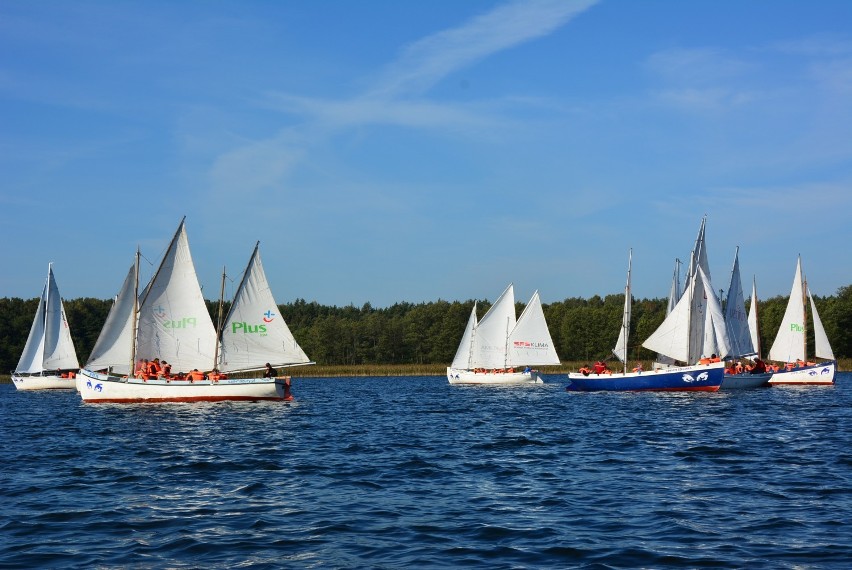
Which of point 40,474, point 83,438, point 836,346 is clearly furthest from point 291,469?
point 836,346

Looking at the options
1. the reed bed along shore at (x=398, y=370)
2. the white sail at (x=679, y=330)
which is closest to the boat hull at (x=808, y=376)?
the white sail at (x=679, y=330)

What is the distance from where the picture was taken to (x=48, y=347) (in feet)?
326

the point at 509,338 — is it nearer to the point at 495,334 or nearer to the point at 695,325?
the point at 495,334

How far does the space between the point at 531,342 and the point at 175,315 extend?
49.7m

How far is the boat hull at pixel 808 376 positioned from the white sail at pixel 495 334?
2820cm

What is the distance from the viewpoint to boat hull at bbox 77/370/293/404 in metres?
55.2

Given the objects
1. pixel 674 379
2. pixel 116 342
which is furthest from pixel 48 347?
pixel 674 379

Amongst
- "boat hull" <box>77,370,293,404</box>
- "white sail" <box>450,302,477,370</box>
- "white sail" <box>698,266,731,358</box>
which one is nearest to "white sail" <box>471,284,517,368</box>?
"white sail" <box>450,302,477,370</box>

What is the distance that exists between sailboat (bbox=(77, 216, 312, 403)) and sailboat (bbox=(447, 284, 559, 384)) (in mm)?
39814

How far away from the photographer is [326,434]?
40.1 meters

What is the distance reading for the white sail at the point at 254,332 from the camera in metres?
58.5

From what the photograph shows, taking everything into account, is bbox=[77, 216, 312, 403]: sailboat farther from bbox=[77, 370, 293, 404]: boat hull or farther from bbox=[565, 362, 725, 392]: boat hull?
bbox=[565, 362, 725, 392]: boat hull

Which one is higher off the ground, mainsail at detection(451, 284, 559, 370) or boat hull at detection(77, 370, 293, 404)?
mainsail at detection(451, 284, 559, 370)

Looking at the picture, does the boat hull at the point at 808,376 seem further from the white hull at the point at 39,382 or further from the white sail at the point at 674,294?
the white hull at the point at 39,382
